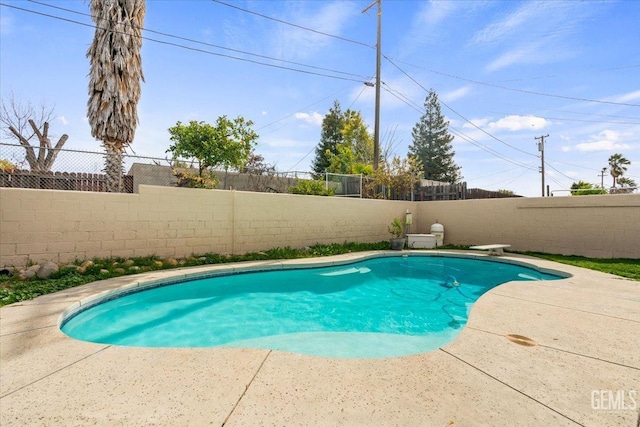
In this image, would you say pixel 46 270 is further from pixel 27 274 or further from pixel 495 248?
pixel 495 248

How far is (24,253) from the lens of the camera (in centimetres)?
520

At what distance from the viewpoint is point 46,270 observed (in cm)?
500

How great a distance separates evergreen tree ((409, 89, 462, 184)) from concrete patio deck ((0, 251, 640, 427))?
29.8m

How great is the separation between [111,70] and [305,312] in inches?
320

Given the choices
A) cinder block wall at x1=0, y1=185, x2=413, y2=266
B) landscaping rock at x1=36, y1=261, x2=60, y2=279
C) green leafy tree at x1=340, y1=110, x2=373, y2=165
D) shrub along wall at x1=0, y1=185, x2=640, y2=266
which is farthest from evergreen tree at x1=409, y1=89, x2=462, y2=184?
landscaping rock at x1=36, y1=261, x2=60, y2=279

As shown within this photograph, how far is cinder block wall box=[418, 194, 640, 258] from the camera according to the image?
802 centimetres

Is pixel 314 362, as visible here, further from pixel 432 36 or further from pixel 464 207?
pixel 432 36

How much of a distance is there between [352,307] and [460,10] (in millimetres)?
9575

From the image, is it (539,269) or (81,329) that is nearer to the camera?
(81,329)

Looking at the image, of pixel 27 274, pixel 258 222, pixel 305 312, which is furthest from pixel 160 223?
pixel 305 312

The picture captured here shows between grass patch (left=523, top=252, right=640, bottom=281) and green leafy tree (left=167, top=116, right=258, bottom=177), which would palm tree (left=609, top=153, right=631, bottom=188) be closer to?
grass patch (left=523, top=252, right=640, bottom=281)

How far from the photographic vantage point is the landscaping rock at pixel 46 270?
4953 mm

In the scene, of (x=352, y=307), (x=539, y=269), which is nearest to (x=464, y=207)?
(x=539, y=269)

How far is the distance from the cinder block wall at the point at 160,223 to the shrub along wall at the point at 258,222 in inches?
0.7
